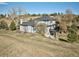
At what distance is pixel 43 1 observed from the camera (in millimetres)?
3305

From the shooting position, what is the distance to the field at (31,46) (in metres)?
3.28

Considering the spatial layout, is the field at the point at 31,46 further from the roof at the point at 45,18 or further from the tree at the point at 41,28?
the roof at the point at 45,18

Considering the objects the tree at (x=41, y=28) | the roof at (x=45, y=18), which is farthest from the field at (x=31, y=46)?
the roof at (x=45, y=18)

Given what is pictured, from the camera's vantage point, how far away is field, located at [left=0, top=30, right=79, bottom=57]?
328cm

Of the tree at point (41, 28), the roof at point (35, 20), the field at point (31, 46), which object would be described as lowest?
the field at point (31, 46)

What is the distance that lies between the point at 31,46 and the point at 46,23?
1.40 feet

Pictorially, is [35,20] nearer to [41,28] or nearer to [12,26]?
[41,28]

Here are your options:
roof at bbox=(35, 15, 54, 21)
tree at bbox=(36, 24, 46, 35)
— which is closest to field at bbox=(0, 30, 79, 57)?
tree at bbox=(36, 24, 46, 35)

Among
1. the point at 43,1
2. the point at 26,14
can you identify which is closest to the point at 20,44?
the point at 26,14

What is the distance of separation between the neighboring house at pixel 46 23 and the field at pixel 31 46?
0.27 feet

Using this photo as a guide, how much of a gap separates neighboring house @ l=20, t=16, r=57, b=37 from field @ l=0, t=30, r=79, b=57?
0.27 ft

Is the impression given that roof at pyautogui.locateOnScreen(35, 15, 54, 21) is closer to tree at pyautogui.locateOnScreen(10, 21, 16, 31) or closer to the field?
the field

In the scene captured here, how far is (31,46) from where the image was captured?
3.30m

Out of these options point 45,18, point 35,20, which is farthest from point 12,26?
point 45,18
